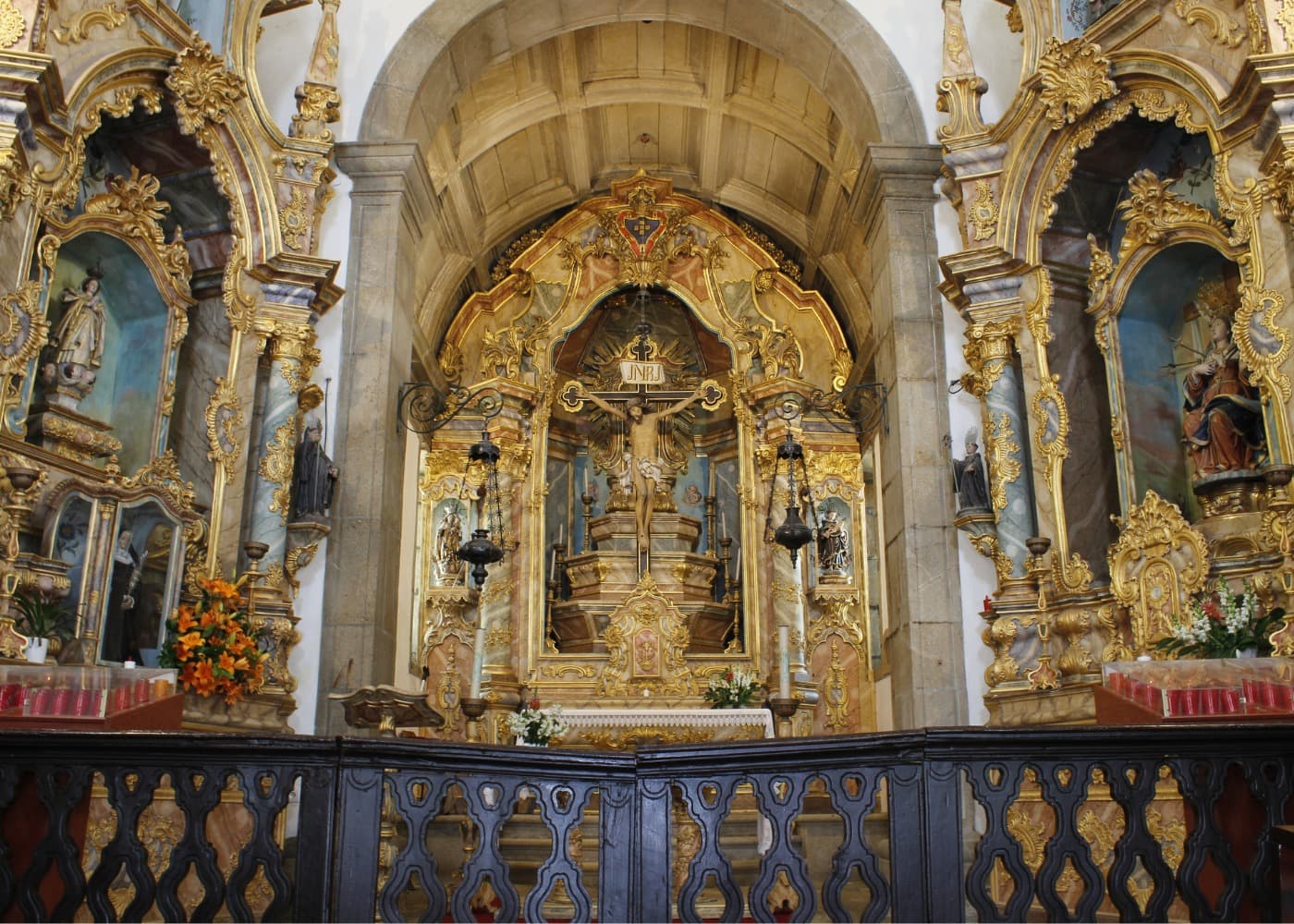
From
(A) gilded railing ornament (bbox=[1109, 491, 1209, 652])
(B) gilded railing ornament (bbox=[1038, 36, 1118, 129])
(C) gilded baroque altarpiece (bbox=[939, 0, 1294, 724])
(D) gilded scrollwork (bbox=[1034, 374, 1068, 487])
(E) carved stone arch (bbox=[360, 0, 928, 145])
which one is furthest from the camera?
(E) carved stone arch (bbox=[360, 0, 928, 145])

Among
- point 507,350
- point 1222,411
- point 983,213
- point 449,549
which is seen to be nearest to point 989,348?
point 983,213

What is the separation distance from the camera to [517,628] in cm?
1487

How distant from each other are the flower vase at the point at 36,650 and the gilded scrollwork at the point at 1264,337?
7349 millimetres

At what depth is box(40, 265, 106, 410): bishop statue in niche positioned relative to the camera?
7848 millimetres

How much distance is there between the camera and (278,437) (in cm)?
929

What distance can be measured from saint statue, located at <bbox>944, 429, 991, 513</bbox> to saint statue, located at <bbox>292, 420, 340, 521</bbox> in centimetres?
488

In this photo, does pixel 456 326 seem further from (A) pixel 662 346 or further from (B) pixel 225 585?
(B) pixel 225 585

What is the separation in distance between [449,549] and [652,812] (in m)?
11.2

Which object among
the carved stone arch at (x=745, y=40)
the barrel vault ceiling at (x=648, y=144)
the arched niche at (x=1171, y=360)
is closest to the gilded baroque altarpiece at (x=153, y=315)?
the carved stone arch at (x=745, y=40)

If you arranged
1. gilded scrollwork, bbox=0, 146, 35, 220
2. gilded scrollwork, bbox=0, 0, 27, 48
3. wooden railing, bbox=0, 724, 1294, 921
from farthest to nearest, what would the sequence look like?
gilded scrollwork, bbox=0, 0, 27, 48 < gilded scrollwork, bbox=0, 146, 35, 220 < wooden railing, bbox=0, 724, 1294, 921

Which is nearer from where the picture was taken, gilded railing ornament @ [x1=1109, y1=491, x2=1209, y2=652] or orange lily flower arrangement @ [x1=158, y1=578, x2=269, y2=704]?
gilded railing ornament @ [x1=1109, y1=491, x2=1209, y2=652]

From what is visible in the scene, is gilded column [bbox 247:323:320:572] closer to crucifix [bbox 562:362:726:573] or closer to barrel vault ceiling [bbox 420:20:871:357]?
barrel vault ceiling [bbox 420:20:871:357]

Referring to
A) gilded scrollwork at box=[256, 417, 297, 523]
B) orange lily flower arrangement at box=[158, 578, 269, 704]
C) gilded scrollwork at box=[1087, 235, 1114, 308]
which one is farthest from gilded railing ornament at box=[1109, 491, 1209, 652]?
gilded scrollwork at box=[256, 417, 297, 523]

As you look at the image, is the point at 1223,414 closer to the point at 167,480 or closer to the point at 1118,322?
the point at 1118,322
